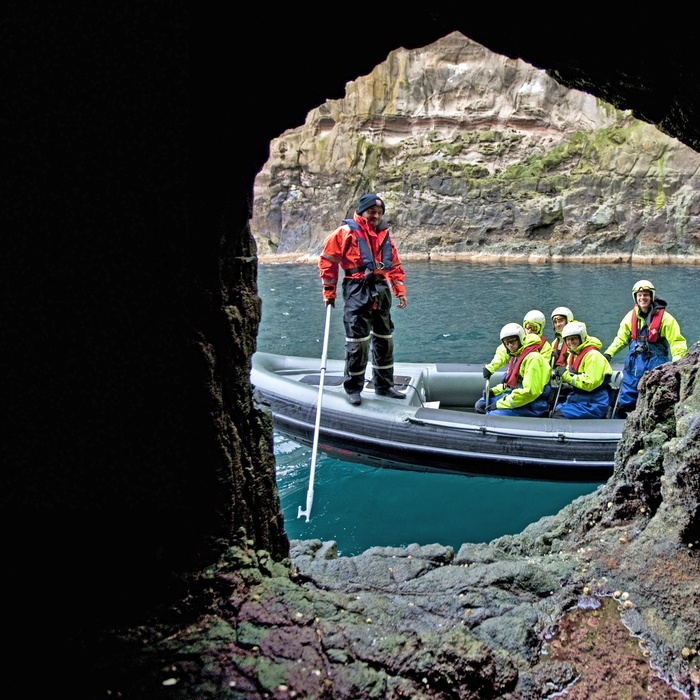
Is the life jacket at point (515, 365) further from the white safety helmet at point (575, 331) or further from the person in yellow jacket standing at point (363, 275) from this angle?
the person in yellow jacket standing at point (363, 275)

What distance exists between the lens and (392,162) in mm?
40156

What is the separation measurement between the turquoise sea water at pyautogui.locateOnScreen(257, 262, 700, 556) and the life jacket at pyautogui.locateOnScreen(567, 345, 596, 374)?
3.98 ft

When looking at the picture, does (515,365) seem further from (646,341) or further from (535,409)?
(646,341)

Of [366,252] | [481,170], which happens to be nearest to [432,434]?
[366,252]

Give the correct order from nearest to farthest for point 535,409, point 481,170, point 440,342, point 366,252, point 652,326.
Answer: point 366,252
point 652,326
point 535,409
point 440,342
point 481,170

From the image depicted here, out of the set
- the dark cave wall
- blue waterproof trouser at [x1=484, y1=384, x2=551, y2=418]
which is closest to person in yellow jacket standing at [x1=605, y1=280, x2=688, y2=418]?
blue waterproof trouser at [x1=484, y1=384, x2=551, y2=418]

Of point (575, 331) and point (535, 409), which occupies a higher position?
point (575, 331)

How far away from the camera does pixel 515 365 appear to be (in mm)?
5961

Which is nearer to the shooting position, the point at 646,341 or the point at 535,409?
the point at 646,341

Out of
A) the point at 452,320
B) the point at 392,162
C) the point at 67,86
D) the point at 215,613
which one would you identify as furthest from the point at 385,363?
the point at 392,162

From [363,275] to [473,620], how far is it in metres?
4.02

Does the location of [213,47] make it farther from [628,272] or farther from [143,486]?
[628,272]

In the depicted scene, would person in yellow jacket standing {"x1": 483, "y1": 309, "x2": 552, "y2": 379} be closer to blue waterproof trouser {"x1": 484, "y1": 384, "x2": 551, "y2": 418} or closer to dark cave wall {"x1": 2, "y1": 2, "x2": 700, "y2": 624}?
blue waterproof trouser {"x1": 484, "y1": 384, "x2": 551, "y2": 418}

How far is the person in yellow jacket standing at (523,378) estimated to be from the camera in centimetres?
575
